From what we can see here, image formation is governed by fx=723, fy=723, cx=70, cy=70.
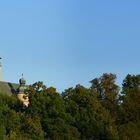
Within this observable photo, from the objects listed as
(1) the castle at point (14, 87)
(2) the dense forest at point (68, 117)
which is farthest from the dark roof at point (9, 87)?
(2) the dense forest at point (68, 117)

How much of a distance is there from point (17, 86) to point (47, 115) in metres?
50.1

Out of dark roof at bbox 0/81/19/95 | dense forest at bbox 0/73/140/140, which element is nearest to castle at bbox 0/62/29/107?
dark roof at bbox 0/81/19/95

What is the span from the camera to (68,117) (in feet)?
303

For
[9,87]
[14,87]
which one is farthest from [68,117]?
[14,87]

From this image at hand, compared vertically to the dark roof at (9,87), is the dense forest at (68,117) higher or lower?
lower

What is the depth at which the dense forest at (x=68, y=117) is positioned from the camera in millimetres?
88625

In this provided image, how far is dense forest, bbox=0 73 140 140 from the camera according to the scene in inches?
3489

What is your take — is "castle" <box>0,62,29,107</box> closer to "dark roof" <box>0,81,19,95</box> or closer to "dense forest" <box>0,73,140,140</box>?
"dark roof" <box>0,81,19,95</box>

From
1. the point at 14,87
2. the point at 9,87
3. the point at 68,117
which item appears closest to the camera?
the point at 68,117

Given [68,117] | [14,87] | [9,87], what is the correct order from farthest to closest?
1. [14,87]
2. [9,87]
3. [68,117]

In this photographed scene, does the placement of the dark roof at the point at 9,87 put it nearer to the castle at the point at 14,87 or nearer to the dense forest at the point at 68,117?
the castle at the point at 14,87

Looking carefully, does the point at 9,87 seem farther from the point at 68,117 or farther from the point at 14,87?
the point at 68,117

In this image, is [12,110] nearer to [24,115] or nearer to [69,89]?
[24,115]

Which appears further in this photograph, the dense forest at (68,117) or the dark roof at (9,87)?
the dark roof at (9,87)
